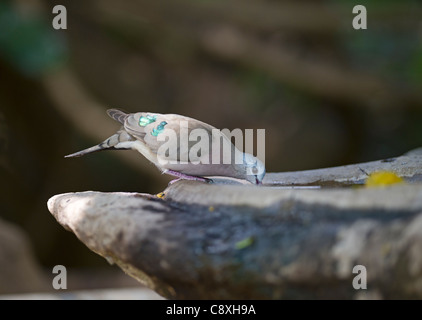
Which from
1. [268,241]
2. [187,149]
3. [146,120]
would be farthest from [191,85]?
[268,241]

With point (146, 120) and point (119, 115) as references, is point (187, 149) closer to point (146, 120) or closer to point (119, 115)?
point (146, 120)

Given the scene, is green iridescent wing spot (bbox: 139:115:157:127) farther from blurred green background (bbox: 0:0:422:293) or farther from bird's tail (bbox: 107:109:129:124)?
blurred green background (bbox: 0:0:422:293)

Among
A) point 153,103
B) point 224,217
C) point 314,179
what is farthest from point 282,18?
point 224,217

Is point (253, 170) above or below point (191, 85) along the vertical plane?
below

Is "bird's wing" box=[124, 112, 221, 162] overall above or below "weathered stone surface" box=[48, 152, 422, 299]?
above

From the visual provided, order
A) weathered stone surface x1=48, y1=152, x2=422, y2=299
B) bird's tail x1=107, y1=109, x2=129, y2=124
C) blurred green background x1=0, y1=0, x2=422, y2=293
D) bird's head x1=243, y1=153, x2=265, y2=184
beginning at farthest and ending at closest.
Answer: blurred green background x1=0, y1=0, x2=422, y2=293
bird's tail x1=107, y1=109, x2=129, y2=124
bird's head x1=243, y1=153, x2=265, y2=184
weathered stone surface x1=48, y1=152, x2=422, y2=299

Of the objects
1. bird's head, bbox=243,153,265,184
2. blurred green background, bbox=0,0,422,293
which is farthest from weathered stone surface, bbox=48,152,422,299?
blurred green background, bbox=0,0,422,293

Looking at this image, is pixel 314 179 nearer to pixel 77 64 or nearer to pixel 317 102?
pixel 317 102
